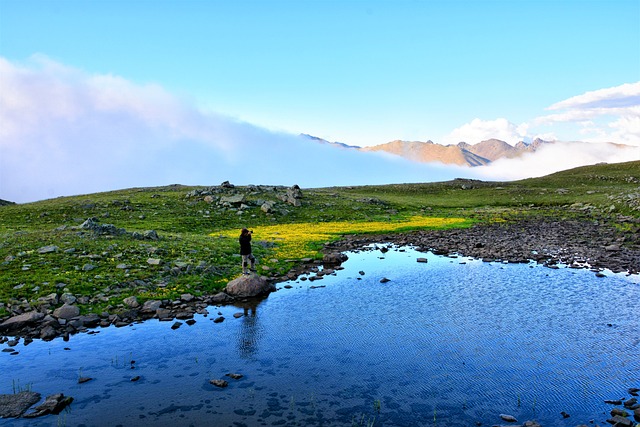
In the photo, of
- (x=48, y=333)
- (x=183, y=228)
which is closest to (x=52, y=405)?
(x=48, y=333)

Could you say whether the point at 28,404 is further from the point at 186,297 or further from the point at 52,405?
the point at 186,297

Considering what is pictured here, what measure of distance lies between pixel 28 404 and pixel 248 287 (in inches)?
592

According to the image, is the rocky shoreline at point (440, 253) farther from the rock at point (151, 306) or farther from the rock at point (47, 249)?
the rock at point (47, 249)

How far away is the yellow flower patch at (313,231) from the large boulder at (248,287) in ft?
32.9

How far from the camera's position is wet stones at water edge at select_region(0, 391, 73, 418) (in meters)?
14.3

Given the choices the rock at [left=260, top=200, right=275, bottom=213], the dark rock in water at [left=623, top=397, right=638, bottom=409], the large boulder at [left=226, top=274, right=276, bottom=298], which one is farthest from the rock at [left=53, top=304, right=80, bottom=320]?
the rock at [left=260, top=200, right=275, bottom=213]

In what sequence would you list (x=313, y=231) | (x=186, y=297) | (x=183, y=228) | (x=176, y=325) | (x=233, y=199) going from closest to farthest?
(x=176, y=325) < (x=186, y=297) < (x=313, y=231) < (x=183, y=228) < (x=233, y=199)

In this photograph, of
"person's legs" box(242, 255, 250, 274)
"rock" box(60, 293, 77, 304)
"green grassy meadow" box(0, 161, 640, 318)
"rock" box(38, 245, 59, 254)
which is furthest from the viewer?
"rock" box(38, 245, 59, 254)

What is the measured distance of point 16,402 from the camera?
15070mm

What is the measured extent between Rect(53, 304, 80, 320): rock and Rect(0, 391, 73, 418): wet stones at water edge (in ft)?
27.1

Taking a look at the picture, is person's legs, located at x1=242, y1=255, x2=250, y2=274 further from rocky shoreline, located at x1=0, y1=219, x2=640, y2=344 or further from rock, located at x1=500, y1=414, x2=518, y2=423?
rock, located at x1=500, y1=414, x2=518, y2=423

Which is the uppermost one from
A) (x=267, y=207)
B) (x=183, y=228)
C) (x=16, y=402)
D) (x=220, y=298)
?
(x=267, y=207)

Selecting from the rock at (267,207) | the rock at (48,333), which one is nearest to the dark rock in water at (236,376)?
the rock at (48,333)

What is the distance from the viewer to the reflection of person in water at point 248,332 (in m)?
19.6
